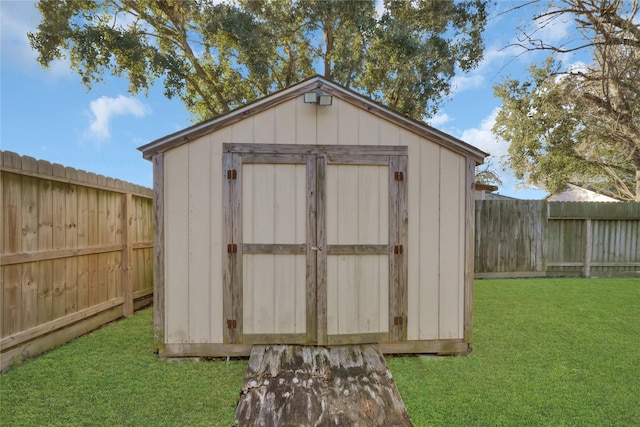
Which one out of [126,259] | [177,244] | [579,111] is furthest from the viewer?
[579,111]

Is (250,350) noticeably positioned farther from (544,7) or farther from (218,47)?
(218,47)

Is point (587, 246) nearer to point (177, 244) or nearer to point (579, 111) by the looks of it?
point (579, 111)

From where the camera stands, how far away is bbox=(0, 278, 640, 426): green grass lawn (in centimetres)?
226

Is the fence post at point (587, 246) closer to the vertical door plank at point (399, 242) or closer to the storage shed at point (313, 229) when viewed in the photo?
the storage shed at point (313, 229)

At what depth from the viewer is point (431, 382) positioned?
9.02 ft

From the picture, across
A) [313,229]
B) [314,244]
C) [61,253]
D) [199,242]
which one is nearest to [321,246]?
[314,244]

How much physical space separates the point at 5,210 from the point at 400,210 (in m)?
3.76

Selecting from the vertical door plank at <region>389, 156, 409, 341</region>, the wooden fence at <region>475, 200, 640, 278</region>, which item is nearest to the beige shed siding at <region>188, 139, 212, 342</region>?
the vertical door plank at <region>389, 156, 409, 341</region>

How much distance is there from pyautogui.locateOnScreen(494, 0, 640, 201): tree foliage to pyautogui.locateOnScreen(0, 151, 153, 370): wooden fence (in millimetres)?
7288

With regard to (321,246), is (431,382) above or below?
below

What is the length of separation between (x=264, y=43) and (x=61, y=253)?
22.6 feet

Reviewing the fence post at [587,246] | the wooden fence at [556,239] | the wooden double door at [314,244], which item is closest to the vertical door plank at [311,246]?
the wooden double door at [314,244]

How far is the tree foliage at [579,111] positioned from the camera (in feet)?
18.9

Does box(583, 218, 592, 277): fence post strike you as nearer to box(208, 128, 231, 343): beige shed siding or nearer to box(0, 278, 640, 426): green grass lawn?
box(0, 278, 640, 426): green grass lawn
